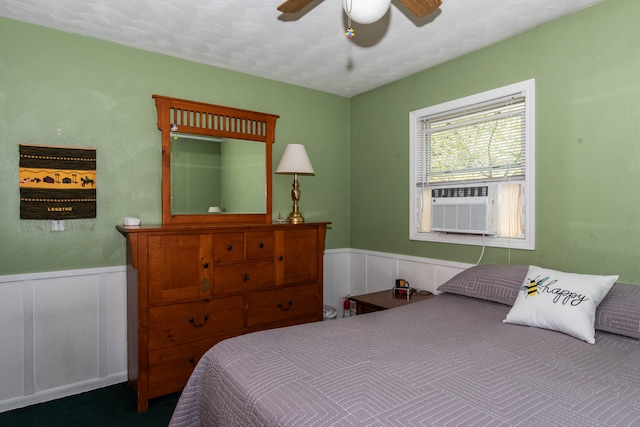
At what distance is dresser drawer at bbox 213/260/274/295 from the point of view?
2.64 meters

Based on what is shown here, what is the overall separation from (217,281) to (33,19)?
6.76 feet

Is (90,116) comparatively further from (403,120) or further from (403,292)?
(403,292)

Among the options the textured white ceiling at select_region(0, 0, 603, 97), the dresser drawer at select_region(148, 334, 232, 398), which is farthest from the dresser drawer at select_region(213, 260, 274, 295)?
the textured white ceiling at select_region(0, 0, 603, 97)

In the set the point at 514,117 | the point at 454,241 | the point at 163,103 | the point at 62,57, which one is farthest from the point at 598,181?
the point at 62,57

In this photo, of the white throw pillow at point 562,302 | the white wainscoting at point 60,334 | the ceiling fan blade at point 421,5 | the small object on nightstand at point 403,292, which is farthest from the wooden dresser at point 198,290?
the ceiling fan blade at point 421,5

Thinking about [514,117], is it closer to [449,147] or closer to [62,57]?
[449,147]

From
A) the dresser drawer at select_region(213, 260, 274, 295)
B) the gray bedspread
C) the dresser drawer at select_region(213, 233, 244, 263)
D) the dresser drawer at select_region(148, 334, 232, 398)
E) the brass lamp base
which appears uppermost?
the brass lamp base

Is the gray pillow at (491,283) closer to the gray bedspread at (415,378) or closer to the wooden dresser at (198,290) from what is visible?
the gray bedspread at (415,378)

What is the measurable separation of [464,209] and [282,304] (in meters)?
1.59

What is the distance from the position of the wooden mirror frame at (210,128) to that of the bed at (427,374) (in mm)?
1517

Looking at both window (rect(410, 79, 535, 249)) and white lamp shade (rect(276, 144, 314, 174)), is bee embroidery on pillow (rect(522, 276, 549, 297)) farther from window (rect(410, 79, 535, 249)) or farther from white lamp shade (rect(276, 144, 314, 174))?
white lamp shade (rect(276, 144, 314, 174))

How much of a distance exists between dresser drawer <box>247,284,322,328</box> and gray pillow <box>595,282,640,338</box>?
1.94 metres

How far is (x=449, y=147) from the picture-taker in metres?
3.07

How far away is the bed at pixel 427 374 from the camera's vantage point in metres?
1.11
